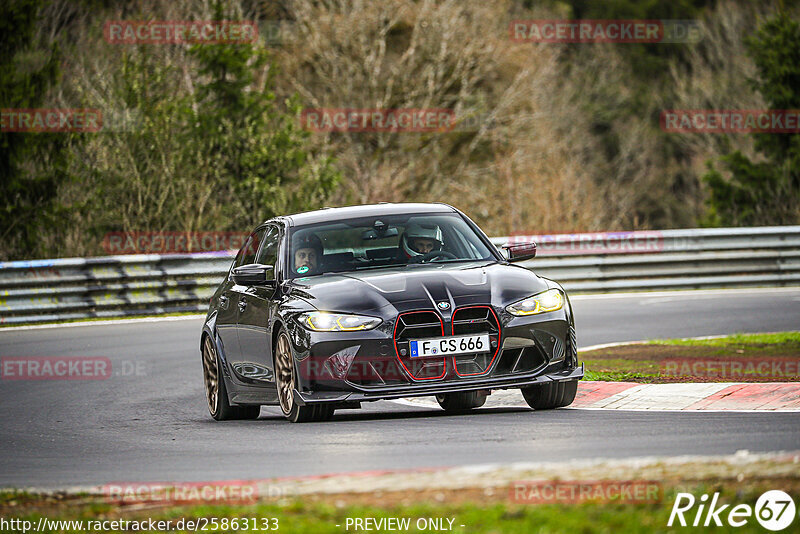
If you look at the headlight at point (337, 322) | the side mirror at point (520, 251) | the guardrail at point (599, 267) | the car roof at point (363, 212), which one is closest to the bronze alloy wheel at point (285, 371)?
the headlight at point (337, 322)

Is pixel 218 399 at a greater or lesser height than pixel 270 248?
lesser

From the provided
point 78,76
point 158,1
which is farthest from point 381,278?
point 158,1

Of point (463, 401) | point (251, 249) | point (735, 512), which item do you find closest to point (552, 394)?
point (463, 401)

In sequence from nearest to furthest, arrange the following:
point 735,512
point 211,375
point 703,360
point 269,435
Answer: point 735,512 < point 269,435 < point 211,375 < point 703,360

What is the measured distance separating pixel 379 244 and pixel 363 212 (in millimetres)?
501

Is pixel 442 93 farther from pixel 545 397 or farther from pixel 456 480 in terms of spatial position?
pixel 456 480

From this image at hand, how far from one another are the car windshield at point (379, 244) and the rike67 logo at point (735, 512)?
5115 mm

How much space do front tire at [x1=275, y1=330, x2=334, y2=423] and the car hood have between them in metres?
0.38

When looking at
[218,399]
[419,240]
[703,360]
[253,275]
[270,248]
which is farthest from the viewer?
[703,360]

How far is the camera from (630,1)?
70.6m

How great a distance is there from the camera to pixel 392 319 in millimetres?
9312

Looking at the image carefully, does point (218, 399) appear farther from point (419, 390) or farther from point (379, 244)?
point (419, 390)

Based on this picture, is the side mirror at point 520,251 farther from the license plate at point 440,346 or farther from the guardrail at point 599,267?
the guardrail at point 599,267

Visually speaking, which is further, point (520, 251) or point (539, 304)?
point (520, 251)
